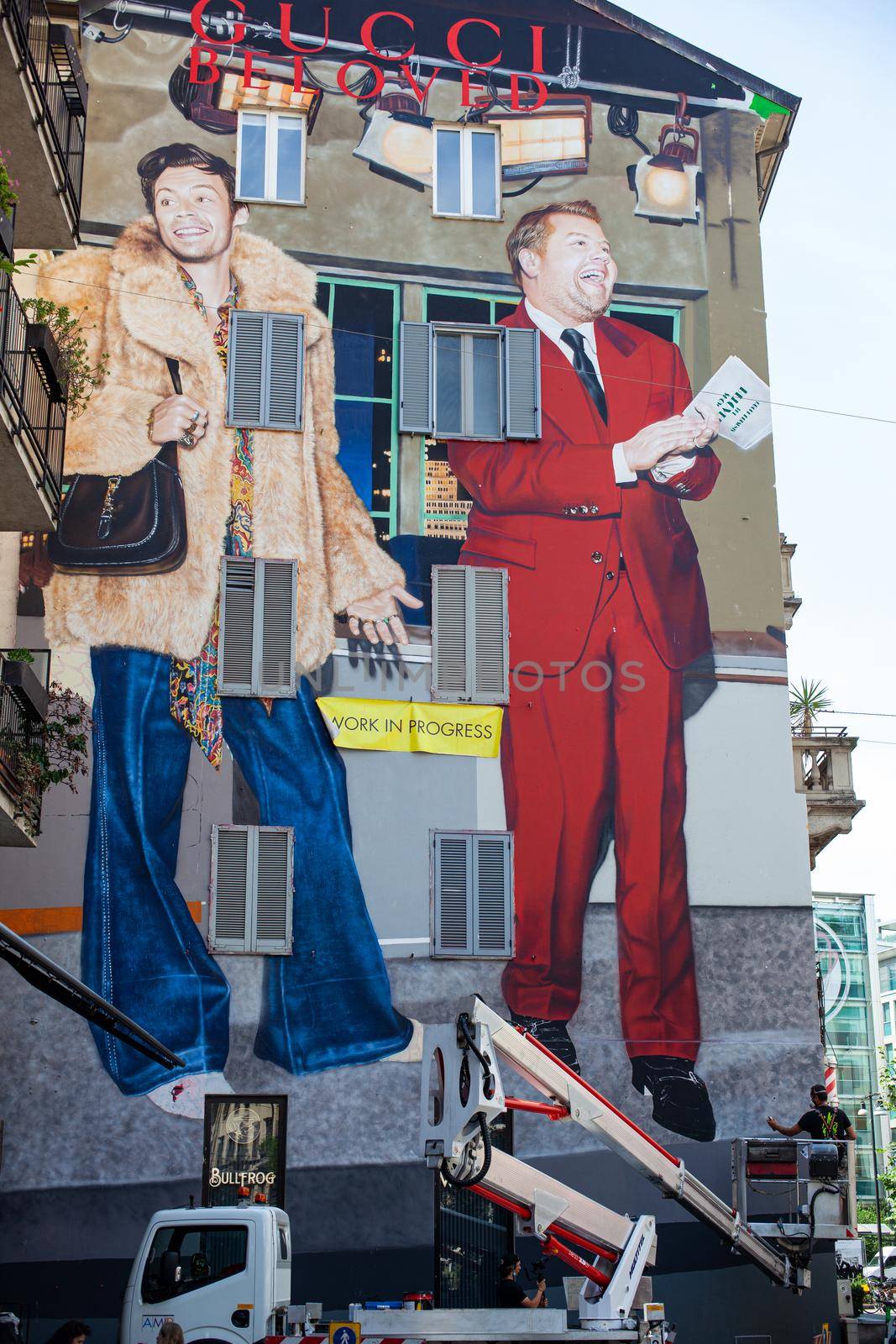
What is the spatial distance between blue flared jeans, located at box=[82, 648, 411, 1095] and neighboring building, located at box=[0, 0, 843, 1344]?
0.15 feet

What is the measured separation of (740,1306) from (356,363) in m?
13.0

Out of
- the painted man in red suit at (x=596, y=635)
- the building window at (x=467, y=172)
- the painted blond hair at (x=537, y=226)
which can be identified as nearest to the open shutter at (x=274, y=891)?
the painted man in red suit at (x=596, y=635)

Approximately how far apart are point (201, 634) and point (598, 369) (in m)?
6.78

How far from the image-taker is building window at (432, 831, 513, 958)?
62.6 ft

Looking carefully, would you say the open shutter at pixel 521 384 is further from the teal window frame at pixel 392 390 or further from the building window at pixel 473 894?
the building window at pixel 473 894

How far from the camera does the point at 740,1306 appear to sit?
17.8 m

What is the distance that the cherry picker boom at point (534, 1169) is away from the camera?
11664mm

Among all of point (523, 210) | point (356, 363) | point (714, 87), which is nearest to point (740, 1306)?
point (356, 363)

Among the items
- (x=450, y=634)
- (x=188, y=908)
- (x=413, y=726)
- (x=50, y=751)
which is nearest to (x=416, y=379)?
(x=450, y=634)

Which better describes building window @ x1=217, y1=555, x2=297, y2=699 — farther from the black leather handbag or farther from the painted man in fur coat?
the black leather handbag

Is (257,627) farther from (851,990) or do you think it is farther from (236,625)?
(851,990)

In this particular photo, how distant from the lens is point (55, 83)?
1673 centimetres

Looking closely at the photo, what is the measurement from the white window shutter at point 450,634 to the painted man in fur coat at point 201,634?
0.53 m

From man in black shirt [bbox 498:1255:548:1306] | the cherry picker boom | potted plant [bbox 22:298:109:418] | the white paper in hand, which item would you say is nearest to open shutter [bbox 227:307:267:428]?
potted plant [bbox 22:298:109:418]
